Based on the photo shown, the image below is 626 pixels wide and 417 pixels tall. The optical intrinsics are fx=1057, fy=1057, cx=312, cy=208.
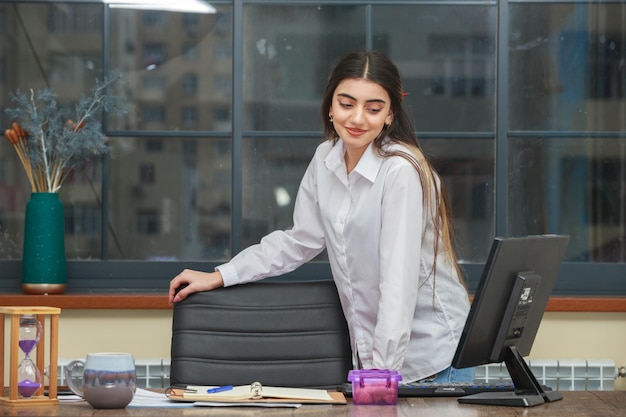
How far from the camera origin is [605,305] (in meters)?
3.65

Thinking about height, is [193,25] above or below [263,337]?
above

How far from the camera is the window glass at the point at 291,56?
3.91 meters

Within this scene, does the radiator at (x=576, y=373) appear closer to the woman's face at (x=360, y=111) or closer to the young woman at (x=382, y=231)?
the young woman at (x=382, y=231)

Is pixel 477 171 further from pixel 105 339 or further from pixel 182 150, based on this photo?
pixel 105 339

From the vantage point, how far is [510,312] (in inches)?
87.6

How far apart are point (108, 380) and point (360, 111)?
0.97 meters

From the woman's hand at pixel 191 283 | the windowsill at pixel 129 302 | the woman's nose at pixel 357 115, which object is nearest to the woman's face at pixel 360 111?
the woman's nose at pixel 357 115

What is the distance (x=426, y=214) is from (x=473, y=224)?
53.3 inches

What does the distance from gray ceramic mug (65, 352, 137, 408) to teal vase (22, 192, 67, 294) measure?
167 centimetres

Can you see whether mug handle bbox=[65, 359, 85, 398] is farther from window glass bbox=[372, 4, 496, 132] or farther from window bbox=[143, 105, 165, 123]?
window glass bbox=[372, 4, 496, 132]

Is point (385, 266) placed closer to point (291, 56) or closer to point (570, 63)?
point (291, 56)

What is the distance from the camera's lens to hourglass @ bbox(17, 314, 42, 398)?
80.7 inches

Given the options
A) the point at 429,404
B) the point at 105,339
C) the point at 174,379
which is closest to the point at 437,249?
the point at 429,404

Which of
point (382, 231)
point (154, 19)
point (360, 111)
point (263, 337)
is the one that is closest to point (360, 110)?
point (360, 111)
